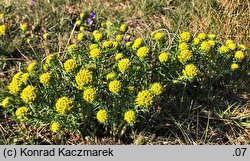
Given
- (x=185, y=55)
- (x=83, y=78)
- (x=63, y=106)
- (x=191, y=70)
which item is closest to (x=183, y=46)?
(x=185, y=55)

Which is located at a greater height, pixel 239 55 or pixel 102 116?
pixel 239 55

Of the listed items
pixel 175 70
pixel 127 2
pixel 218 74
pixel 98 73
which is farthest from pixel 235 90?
pixel 127 2

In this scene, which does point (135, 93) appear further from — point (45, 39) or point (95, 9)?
point (95, 9)

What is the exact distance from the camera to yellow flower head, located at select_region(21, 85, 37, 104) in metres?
2.12

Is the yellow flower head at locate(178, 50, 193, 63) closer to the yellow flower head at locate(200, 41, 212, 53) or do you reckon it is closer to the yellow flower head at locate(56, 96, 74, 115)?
the yellow flower head at locate(200, 41, 212, 53)

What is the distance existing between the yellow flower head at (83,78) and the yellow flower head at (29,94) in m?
0.26

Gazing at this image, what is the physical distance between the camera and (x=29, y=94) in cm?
212

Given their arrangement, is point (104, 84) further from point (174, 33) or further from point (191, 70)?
point (174, 33)

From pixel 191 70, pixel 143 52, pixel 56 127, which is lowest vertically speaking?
pixel 56 127

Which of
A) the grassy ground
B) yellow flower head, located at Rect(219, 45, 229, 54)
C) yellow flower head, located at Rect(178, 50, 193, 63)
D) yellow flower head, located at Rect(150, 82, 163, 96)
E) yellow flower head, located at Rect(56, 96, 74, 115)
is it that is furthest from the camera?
the grassy ground

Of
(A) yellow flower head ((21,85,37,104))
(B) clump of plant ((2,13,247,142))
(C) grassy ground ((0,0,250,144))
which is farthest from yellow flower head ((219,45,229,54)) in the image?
(A) yellow flower head ((21,85,37,104))

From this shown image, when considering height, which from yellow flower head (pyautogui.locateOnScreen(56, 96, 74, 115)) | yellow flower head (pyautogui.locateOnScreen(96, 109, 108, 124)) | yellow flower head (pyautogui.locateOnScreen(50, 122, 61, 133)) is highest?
yellow flower head (pyautogui.locateOnScreen(56, 96, 74, 115))

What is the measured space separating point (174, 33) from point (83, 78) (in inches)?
66.4

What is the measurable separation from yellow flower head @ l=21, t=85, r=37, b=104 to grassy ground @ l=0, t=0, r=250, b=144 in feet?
1.96
